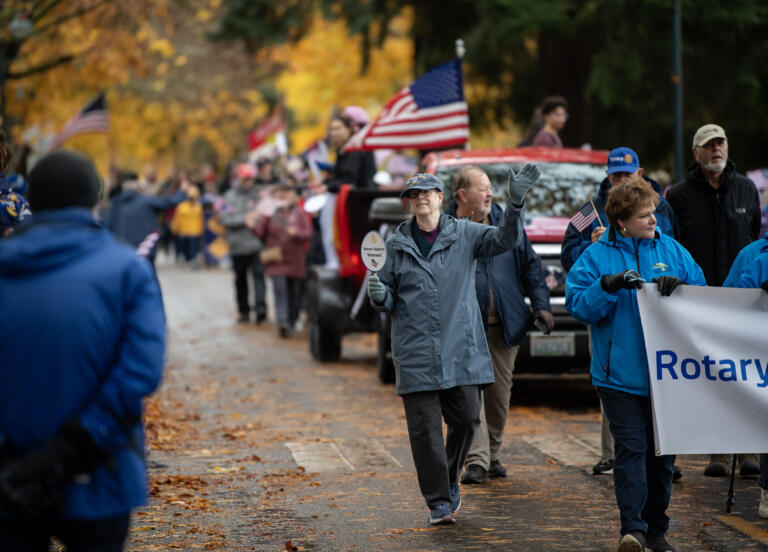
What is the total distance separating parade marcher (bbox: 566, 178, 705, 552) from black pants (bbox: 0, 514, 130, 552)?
9.88 ft

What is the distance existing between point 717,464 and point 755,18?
385 inches

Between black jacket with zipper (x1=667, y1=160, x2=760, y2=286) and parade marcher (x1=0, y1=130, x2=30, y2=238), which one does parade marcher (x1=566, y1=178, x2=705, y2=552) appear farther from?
parade marcher (x1=0, y1=130, x2=30, y2=238)

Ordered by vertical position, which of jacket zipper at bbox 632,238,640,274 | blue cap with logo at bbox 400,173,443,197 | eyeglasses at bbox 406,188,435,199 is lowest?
jacket zipper at bbox 632,238,640,274

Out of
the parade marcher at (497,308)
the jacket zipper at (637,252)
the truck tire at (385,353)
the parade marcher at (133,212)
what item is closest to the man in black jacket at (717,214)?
the parade marcher at (497,308)

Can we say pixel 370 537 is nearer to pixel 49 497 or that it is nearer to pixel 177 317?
pixel 49 497

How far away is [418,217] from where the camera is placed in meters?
7.34

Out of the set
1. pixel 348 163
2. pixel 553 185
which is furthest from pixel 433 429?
pixel 348 163

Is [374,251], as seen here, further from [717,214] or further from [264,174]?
[264,174]

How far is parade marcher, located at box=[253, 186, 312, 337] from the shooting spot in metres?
18.6

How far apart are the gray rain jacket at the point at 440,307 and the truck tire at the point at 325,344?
802 centimetres

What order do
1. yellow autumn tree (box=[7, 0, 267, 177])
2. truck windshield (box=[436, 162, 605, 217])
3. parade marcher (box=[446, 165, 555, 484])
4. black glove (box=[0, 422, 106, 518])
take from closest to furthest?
black glove (box=[0, 422, 106, 518]), parade marcher (box=[446, 165, 555, 484]), truck windshield (box=[436, 162, 605, 217]), yellow autumn tree (box=[7, 0, 267, 177])

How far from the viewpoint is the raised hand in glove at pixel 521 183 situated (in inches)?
273

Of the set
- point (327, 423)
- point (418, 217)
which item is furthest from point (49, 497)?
point (327, 423)

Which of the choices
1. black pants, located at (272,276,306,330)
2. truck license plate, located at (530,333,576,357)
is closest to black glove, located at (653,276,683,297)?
truck license plate, located at (530,333,576,357)
